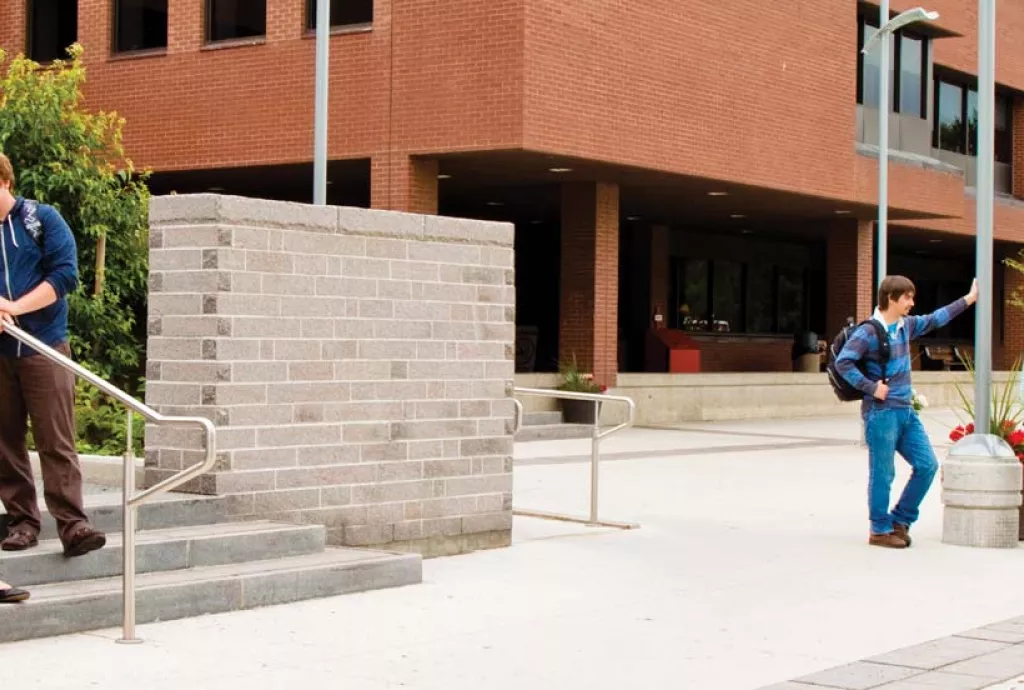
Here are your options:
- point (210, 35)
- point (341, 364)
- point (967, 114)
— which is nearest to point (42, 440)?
point (341, 364)

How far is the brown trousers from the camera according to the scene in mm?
8016

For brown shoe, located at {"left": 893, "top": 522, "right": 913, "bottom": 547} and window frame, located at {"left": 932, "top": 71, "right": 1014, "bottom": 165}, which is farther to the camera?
window frame, located at {"left": 932, "top": 71, "right": 1014, "bottom": 165}

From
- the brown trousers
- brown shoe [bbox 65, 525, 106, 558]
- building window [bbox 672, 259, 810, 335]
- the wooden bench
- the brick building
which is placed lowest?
brown shoe [bbox 65, 525, 106, 558]

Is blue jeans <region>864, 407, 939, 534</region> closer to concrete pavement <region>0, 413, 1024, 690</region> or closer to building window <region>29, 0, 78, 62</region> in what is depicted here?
concrete pavement <region>0, 413, 1024, 690</region>

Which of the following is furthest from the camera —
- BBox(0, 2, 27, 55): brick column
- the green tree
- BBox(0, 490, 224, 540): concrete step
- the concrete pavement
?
BBox(0, 2, 27, 55): brick column

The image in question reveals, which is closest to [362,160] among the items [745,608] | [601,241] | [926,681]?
[601,241]

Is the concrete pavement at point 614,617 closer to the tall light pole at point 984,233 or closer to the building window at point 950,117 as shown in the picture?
the tall light pole at point 984,233

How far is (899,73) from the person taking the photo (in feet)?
122

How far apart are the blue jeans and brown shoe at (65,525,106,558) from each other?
19.4 feet

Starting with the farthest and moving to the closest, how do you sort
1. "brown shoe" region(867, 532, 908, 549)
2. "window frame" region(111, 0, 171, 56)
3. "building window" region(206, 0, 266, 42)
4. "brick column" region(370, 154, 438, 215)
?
"window frame" region(111, 0, 171, 56), "building window" region(206, 0, 266, 42), "brick column" region(370, 154, 438, 215), "brown shoe" region(867, 532, 908, 549)

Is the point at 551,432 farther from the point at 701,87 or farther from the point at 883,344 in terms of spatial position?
the point at 883,344

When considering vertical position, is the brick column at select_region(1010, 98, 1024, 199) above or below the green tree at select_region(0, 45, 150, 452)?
above

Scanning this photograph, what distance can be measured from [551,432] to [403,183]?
4515 millimetres

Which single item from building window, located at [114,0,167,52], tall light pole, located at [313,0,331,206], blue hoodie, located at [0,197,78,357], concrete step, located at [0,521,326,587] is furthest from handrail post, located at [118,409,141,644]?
building window, located at [114,0,167,52]
